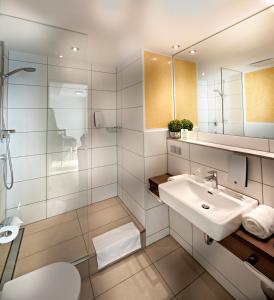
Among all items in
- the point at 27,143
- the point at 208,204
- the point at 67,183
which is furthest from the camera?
the point at 67,183

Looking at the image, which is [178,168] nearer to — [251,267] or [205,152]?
[205,152]

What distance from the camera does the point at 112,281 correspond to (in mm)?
1480

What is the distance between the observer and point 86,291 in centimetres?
140

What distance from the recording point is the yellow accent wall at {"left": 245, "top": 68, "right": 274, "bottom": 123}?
1188mm

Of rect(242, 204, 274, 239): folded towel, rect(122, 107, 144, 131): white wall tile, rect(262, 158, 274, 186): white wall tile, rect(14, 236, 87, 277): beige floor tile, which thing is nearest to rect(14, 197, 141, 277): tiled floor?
rect(14, 236, 87, 277): beige floor tile

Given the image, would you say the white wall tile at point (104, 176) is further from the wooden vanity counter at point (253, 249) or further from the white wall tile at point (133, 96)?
the wooden vanity counter at point (253, 249)

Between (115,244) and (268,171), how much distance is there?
1481 mm

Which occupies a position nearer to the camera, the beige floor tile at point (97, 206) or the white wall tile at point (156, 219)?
the white wall tile at point (156, 219)

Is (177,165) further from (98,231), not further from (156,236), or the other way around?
(98,231)

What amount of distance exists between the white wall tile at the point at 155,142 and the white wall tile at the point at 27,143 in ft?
4.07

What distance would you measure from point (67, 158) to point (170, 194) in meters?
1.47

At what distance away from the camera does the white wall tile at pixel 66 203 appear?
205cm

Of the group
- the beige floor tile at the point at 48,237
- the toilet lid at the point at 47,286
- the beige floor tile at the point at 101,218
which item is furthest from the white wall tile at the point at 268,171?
the beige floor tile at the point at 48,237

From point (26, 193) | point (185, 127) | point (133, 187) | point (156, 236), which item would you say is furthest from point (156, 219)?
point (26, 193)
